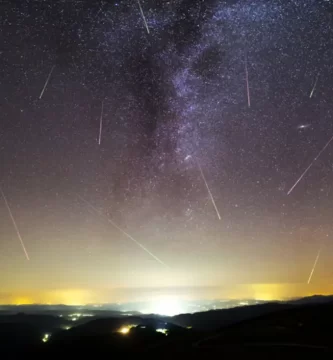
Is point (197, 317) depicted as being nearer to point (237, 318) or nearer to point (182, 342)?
point (237, 318)

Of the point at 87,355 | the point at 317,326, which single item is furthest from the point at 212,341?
the point at 87,355

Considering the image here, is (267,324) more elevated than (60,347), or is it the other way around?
(267,324)

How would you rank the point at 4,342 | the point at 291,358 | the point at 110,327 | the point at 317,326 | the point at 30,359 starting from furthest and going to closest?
the point at 110,327, the point at 4,342, the point at 30,359, the point at 317,326, the point at 291,358

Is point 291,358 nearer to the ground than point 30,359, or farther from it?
farther from it

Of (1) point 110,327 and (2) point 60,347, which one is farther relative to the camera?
(1) point 110,327

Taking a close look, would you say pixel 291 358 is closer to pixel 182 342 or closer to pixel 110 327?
pixel 182 342

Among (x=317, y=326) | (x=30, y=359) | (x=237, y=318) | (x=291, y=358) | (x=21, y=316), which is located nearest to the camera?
(x=291, y=358)

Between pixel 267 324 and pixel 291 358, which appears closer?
pixel 291 358

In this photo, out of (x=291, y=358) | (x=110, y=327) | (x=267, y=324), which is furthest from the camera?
(x=110, y=327)

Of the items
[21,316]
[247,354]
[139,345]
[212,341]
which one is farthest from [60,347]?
[21,316]
